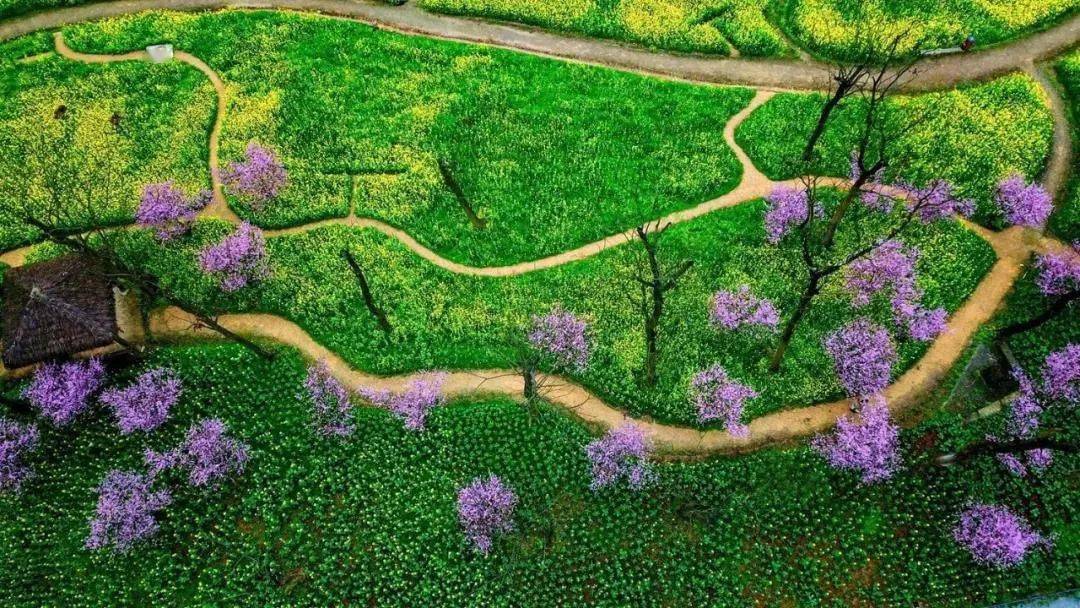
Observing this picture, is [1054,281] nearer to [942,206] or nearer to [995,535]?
[942,206]

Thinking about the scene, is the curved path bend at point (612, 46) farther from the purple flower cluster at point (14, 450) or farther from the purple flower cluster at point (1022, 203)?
the purple flower cluster at point (14, 450)

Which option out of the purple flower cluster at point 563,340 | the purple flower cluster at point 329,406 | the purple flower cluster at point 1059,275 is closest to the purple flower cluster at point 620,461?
the purple flower cluster at point 563,340

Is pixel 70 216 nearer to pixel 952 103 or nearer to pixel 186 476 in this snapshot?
pixel 186 476

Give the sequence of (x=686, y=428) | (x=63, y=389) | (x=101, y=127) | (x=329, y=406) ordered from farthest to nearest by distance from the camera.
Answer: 1. (x=101, y=127)
2. (x=63, y=389)
3. (x=686, y=428)
4. (x=329, y=406)

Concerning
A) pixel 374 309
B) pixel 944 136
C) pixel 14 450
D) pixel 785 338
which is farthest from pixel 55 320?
pixel 944 136

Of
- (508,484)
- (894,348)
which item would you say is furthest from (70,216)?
(894,348)
